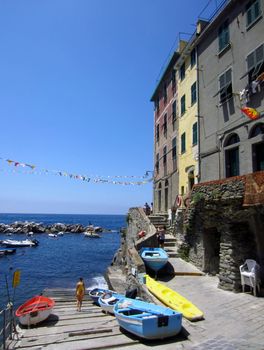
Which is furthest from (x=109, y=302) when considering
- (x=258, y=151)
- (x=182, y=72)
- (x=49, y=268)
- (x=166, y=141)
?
(x=49, y=268)

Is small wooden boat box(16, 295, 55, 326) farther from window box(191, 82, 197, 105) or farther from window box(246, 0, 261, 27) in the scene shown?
window box(246, 0, 261, 27)

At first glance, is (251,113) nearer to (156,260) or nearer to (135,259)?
(156,260)

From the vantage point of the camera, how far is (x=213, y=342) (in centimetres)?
923

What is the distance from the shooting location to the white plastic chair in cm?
1272

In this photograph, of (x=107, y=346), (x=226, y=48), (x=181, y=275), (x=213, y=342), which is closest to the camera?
(x=213, y=342)

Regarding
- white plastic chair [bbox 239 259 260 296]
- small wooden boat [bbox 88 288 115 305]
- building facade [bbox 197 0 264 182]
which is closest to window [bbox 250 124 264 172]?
building facade [bbox 197 0 264 182]

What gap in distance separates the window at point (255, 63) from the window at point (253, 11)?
1730 millimetres

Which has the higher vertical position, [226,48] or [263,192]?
[226,48]

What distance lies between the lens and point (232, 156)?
1886 centimetres

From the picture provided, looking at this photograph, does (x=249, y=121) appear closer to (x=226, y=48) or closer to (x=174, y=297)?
(x=226, y=48)

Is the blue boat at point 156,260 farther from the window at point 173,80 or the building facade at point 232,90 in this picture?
the window at point 173,80

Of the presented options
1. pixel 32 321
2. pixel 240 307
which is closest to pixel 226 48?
pixel 240 307

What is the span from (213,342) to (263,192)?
5.68 m

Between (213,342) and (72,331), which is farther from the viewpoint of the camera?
(72,331)
